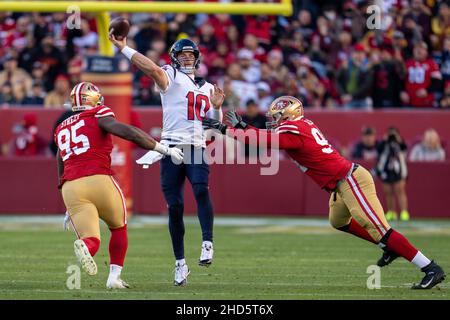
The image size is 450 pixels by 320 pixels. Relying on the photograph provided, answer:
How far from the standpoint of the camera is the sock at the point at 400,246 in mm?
9539

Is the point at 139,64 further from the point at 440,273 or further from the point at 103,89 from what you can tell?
the point at 103,89

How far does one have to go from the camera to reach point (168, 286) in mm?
9875

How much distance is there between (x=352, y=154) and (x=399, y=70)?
1637mm

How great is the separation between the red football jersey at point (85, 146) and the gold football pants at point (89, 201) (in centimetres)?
7

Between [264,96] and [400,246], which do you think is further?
[264,96]

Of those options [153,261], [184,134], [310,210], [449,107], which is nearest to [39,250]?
[153,261]

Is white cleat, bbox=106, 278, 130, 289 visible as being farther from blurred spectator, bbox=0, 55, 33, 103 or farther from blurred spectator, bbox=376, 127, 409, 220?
blurred spectator, bbox=0, 55, 33, 103

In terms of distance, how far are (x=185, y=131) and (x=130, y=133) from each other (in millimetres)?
1305

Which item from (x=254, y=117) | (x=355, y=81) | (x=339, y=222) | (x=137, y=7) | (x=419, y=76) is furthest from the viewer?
(x=355, y=81)

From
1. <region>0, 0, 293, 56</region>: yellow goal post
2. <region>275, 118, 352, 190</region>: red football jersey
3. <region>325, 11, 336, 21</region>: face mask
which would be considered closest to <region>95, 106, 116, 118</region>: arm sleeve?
<region>275, 118, 352, 190</region>: red football jersey

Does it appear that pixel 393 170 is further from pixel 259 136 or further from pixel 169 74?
pixel 259 136

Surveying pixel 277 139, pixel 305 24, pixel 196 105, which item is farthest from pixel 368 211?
pixel 305 24

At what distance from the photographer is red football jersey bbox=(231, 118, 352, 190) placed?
31.8 ft

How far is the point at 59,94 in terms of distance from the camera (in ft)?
66.0
